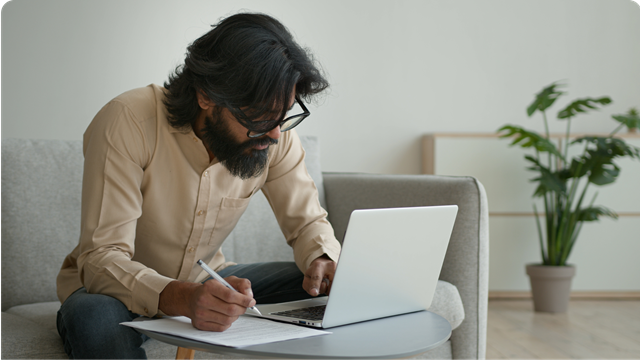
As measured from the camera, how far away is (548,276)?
9.72 feet

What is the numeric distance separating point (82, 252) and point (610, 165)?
290cm

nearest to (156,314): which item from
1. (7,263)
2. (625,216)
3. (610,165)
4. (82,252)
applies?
(82,252)

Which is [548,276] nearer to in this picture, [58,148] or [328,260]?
[328,260]

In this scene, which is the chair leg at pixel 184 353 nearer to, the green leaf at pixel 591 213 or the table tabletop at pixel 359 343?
the table tabletop at pixel 359 343

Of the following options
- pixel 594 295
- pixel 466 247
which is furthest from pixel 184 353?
pixel 594 295

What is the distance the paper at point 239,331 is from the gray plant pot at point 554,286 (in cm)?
248

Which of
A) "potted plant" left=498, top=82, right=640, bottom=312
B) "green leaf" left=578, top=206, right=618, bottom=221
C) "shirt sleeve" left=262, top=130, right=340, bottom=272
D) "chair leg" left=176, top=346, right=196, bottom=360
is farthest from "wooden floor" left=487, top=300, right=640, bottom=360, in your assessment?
"chair leg" left=176, top=346, right=196, bottom=360

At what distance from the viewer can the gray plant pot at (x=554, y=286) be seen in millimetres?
2963

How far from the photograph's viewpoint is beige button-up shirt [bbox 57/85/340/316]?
1.02 m

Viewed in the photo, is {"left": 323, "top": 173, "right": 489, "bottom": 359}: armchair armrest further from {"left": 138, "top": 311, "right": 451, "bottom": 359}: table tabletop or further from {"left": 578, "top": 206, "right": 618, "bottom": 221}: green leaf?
{"left": 578, "top": 206, "right": 618, "bottom": 221}: green leaf

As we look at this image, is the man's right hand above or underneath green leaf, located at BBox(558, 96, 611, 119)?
above

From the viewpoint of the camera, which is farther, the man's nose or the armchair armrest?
the armchair armrest

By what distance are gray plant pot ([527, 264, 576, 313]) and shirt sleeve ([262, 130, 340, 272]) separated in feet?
6.69

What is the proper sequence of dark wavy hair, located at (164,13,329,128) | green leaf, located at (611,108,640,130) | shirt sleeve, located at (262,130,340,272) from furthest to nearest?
green leaf, located at (611,108,640,130) < shirt sleeve, located at (262,130,340,272) < dark wavy hair, located at (164,13,329,128)
